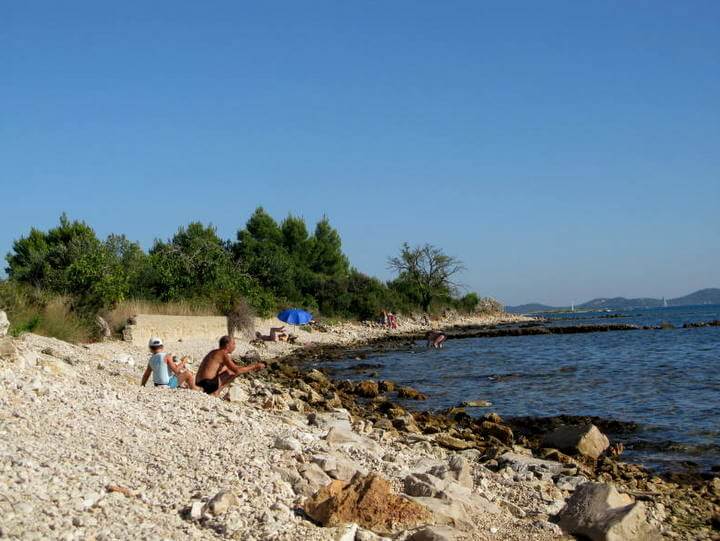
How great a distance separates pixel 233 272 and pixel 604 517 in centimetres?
3218

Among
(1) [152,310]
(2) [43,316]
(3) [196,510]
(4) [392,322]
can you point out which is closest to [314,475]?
(3) [196,510]

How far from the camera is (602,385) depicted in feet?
60.8

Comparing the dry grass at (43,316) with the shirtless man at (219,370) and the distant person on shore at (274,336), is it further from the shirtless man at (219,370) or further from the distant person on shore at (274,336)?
the distant person on shore at (274,336)

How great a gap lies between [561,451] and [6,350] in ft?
26.4

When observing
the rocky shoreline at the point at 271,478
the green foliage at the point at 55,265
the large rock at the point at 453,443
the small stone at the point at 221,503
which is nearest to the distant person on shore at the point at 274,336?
the green foliage at the point at 55,265

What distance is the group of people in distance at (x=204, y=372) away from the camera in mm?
11344

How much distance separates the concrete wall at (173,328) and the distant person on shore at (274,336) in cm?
286

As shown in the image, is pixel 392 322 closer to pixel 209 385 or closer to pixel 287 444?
pixel 209 385

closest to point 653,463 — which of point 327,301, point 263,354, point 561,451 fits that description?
point 561,451

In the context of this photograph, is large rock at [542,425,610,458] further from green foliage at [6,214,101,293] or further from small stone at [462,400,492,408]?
green foliage at [6,214,101,293]

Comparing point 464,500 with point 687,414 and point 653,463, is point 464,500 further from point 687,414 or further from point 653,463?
point 687,414

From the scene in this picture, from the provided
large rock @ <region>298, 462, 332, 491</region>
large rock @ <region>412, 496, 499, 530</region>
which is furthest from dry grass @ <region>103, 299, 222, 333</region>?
large rock @ <region>412, 496, 499, 530</region>

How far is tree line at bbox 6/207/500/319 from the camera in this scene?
24.3 m

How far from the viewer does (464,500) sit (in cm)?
670
